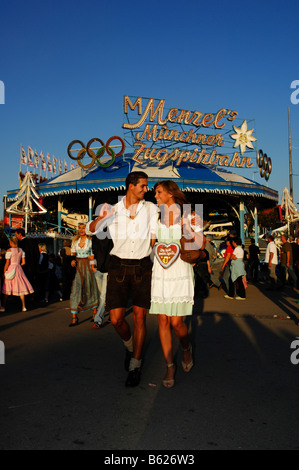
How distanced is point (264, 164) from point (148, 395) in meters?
25.2

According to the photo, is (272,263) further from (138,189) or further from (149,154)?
(149,154)

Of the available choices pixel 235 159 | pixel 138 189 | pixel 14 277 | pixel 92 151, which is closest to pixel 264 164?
pixel 235 159

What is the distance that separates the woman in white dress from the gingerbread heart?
3cm

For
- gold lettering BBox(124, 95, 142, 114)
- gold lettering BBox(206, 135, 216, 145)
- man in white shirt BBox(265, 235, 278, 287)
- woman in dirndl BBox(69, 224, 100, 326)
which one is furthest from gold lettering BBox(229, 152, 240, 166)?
woman in dirndl BBox(69, 224, 100, 326)

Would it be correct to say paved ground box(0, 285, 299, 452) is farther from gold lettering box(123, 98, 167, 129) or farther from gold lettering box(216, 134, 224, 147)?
gold lettering box(216, 134, 224, 147)

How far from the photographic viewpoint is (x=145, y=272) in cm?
438

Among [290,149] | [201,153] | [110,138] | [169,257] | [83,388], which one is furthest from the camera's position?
[290,149]

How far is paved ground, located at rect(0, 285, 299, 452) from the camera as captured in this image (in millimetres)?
2812

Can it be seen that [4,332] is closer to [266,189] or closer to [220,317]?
[220,317]

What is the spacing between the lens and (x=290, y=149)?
43.2 metres

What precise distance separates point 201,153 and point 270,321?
18104 mm

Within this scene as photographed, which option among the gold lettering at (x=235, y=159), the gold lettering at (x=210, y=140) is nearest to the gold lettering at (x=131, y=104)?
the gold lettering at (x=210, y=140)

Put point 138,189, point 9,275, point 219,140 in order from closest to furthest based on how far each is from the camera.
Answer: point 138,189 < point 9,275 < point 219,140

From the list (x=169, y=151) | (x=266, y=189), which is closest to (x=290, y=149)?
(x=266, y=189)
